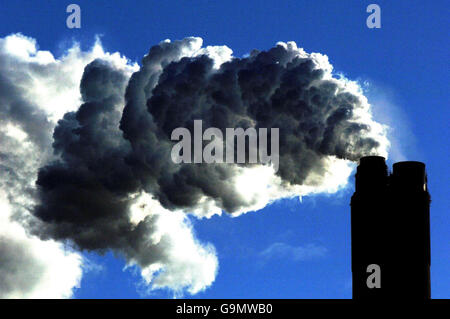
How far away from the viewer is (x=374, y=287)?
52.0 meters

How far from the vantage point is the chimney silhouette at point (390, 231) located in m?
51.2

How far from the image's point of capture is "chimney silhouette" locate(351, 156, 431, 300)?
5122cm

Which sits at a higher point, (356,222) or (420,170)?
(420,170)

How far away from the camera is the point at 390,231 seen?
5166cm
